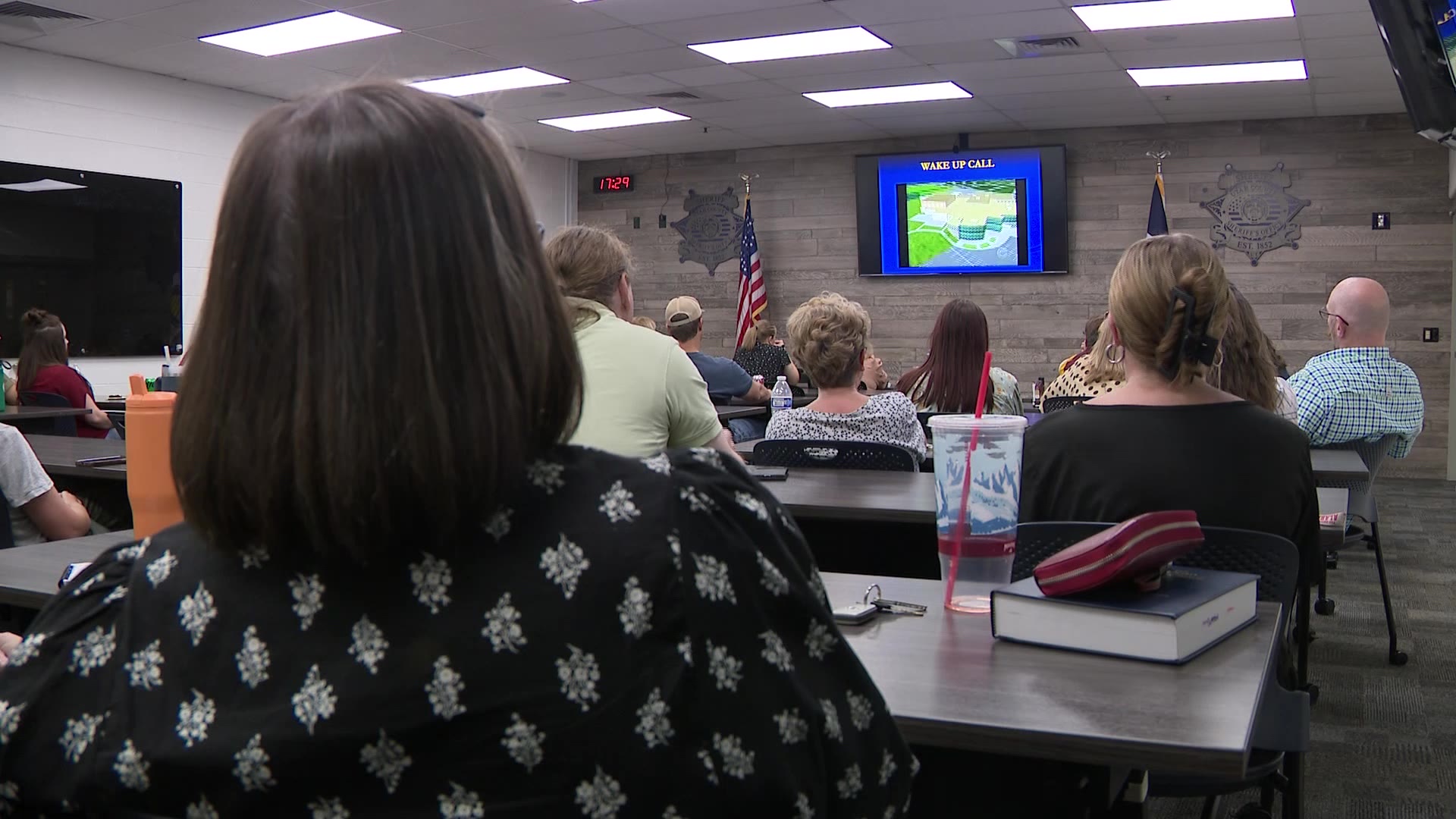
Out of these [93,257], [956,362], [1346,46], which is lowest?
[956,362]

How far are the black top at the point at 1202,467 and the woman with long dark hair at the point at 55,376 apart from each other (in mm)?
5385

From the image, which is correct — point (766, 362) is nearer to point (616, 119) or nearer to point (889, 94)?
point (889, 94)

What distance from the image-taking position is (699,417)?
8.48ft

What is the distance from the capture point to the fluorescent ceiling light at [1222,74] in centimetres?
716

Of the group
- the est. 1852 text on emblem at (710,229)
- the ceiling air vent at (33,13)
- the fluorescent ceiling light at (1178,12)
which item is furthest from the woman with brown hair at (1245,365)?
the est. 1852 text on emblem at (710,229)

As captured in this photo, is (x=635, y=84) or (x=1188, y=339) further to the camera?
(x=635, y=84)

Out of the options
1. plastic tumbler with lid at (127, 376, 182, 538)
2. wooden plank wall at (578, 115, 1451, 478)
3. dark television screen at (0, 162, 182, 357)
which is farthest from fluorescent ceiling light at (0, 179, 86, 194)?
plastic tumbler with lid at (127, 376, 182, 538)

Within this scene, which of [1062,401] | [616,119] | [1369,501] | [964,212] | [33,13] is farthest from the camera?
[964,212]

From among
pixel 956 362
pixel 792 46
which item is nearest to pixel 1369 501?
pixel 956 362

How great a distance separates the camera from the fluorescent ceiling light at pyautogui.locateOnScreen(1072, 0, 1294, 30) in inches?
231

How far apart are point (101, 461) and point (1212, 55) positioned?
606cm

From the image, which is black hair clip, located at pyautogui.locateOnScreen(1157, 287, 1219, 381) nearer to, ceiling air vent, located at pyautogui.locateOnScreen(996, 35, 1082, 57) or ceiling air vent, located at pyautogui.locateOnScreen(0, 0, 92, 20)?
ceiling air vent, located at pyautogui.locateOnScreen(996, 35, 1082, 57)

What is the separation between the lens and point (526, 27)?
6219 mm

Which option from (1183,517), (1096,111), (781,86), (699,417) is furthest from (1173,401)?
(1096,111)
